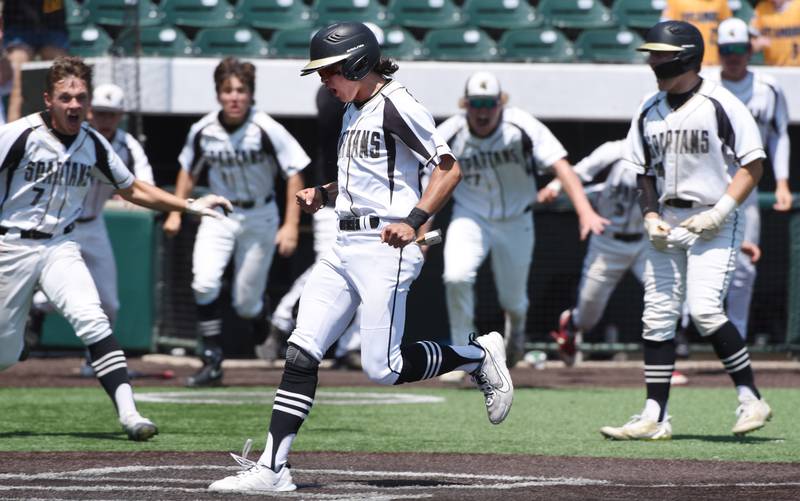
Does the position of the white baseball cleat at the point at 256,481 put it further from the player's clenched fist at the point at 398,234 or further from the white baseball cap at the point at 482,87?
the white baseball cap at the point at 482,87

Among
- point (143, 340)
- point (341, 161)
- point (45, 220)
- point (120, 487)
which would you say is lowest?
point (143, 340)

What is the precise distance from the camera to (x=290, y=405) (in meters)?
5.62

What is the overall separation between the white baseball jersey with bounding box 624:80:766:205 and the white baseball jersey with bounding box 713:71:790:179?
308cm

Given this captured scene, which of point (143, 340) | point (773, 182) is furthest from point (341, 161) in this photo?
point (773, 182)

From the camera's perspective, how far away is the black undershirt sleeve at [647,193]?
24.8 ft

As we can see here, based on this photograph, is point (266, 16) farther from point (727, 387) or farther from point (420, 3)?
point (727, 387)

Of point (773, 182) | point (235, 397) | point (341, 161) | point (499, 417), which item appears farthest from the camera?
point (773, 182)

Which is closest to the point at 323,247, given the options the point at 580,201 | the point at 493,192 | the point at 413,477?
the point at 493,192

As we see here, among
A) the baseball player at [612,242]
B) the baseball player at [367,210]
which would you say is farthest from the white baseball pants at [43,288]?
the baseball player at [612,242]

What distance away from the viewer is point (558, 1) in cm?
1552

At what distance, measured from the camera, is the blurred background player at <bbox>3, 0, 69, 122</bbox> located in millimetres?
14172

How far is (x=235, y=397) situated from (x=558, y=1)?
7.25 meters

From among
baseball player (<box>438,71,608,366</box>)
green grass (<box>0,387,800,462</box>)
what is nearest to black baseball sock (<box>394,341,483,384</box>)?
green grass (<box>0,387,800,462</box>)

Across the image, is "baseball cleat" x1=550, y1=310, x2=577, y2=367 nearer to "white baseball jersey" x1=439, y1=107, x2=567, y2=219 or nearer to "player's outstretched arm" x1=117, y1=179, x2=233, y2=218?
"white baseball jersey" x1=439, y1=107, x2=567, y2=219
